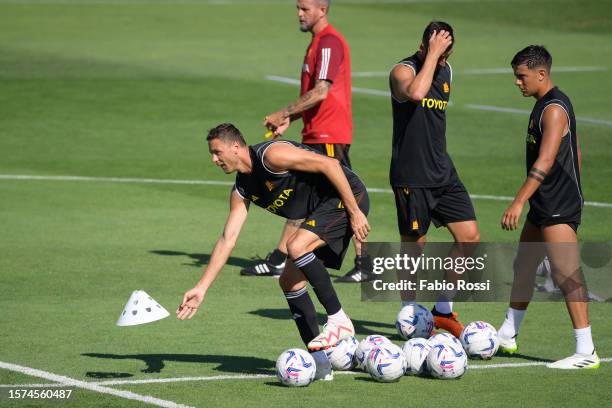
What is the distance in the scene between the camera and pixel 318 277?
10.7 metres

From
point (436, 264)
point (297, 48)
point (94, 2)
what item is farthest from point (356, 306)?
point (94, 2)

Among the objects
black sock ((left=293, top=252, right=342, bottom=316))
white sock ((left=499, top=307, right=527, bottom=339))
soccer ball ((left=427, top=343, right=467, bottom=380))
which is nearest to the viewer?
soccer ball ((left=427, top=343, right=467, bottom=380))

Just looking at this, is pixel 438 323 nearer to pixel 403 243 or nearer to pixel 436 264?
pixel 403 243

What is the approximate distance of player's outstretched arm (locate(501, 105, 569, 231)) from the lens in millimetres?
10695

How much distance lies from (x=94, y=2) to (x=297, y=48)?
40.7ft

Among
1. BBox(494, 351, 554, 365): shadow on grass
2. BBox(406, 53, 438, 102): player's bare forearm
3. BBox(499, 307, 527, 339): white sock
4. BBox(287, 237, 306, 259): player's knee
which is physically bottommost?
BBox(494, 351, 554, 365): shadow on grass

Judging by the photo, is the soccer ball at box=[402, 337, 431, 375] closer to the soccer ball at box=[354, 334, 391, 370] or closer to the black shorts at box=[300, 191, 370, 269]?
the soccer ball at box=[354, 334, 391, 370]

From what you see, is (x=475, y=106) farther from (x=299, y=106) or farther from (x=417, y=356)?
(x=417, y=356)

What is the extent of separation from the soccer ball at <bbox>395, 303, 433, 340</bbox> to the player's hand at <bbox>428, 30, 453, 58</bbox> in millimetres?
2309

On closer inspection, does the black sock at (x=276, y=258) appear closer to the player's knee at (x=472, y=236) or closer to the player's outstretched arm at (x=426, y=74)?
the player's knee at (x=472, y=236)

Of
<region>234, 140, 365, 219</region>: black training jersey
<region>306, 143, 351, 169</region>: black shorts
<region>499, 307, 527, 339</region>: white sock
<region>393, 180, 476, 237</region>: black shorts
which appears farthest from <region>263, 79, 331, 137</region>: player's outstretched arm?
<region>499, 307, 527, 339</region>: white sock

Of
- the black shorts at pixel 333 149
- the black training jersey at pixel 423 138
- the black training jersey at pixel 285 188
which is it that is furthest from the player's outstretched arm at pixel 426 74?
the black shorts at pixel 333 149

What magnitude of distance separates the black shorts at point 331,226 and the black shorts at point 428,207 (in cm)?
107

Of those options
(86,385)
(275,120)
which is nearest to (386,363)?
(86,385)
